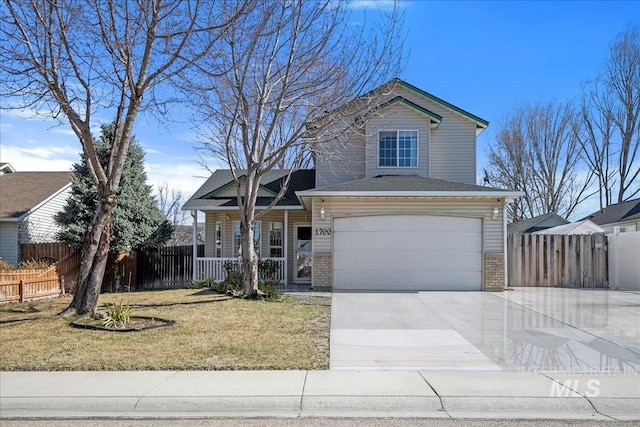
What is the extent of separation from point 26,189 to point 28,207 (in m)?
2.64

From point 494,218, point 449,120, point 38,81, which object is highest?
point 449,120

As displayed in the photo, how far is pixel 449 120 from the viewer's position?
20203 mm

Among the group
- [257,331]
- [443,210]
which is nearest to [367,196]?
[443,210]

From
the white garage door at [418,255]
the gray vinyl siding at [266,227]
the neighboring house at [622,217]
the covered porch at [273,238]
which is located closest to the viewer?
the white garage door at [418,255]

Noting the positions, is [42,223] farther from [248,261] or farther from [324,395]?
[324,395]

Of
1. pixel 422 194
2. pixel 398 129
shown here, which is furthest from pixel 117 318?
pixel 398 129

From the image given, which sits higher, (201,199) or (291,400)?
(201,199)

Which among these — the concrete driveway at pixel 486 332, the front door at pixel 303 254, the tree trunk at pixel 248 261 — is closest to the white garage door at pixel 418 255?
the concrete driveway at pixel 486 332

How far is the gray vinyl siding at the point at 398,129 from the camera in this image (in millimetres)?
19375

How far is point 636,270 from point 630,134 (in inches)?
813

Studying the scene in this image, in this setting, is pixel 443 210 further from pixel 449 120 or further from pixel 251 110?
pixel 251 110

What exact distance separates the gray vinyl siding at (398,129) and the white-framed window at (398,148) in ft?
0.48

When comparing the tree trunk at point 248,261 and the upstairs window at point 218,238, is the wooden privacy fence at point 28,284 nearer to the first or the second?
the upstairs window at point 218,238

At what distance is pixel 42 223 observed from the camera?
22484 millimetres
